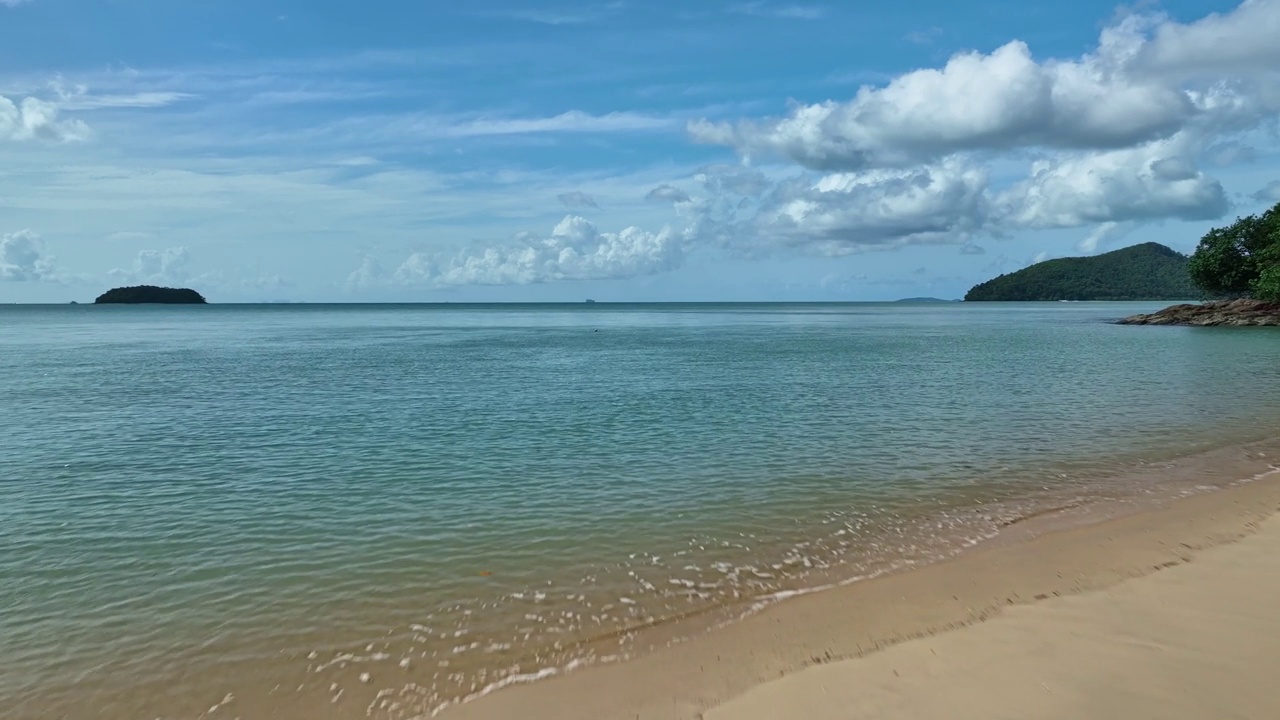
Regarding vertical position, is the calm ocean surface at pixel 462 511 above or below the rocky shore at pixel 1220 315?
below

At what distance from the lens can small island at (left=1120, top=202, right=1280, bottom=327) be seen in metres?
83.4

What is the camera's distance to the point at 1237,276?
98.7 m

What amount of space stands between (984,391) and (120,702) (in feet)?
102

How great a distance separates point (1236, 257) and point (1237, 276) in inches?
102

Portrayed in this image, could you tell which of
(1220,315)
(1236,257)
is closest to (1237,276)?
(1236,257)

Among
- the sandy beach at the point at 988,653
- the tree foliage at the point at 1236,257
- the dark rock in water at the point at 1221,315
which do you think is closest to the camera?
the sandy beach at the point at 988,653

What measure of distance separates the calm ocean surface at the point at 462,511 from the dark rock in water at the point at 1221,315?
64.2m

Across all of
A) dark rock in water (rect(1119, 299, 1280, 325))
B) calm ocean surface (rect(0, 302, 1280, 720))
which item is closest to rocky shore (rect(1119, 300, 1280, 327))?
dark rock in water (rect(1119, 299, 1280, 325))

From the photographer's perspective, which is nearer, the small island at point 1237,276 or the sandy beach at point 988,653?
the sandy beach at point 988,653

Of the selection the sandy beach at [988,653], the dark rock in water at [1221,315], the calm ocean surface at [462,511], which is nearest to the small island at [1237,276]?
the dark rock in water at [1221,315]

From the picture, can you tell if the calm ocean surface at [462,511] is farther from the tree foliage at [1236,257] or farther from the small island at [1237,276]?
the tree foliage at [1236,257]

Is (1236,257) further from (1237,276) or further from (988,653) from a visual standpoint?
(988,653)

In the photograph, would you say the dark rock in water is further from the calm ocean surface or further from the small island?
the calm ocean surface

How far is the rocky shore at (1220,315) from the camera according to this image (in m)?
82.7
